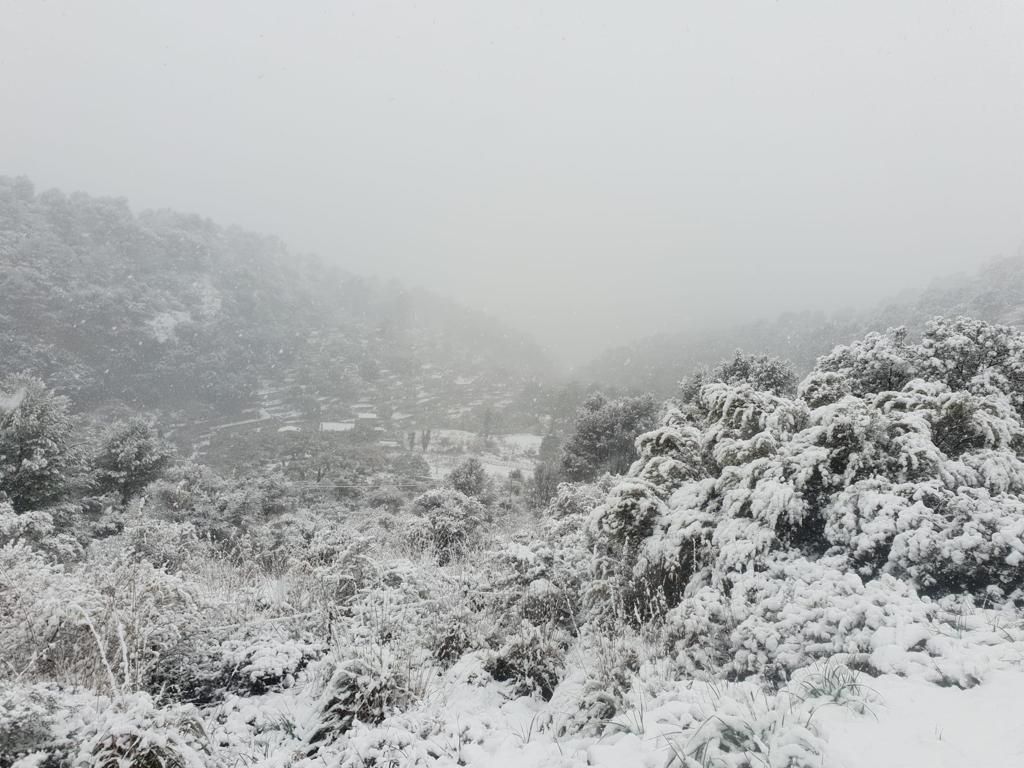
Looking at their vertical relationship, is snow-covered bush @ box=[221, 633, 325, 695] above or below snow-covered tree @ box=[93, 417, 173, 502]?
above

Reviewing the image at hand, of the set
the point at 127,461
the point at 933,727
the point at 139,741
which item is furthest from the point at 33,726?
the point at 127,461

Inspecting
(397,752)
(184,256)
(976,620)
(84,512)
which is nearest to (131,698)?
(397,752)

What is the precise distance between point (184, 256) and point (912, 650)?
417 ft

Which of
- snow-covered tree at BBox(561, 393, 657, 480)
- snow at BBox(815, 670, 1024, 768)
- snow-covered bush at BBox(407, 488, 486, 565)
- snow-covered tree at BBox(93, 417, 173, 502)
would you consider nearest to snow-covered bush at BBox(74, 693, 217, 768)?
snow at BBox(815, 670, 1024, 768)

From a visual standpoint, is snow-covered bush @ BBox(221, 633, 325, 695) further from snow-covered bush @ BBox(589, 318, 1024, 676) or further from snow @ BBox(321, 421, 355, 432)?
snow @ BBox(321, 421, 355, 432)

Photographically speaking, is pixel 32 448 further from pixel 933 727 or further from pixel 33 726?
pixel 933 727

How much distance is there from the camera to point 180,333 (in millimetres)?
84812

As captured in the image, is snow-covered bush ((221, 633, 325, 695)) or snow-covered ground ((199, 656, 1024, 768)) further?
snow-covered bush ((221, 633, 325, 695))

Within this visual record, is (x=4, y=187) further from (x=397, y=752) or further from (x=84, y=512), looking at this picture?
(x=397, y=752)

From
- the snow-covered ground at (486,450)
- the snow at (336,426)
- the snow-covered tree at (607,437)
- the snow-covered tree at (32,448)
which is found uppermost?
the snow-covered tree at (32,448)

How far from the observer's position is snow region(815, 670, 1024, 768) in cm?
150

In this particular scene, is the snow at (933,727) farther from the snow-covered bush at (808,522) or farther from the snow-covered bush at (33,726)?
the snow-covered bush at (33,726)

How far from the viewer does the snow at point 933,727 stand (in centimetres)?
150

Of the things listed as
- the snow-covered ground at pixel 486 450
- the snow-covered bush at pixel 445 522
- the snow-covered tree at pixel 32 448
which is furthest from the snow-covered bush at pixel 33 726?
the snow-covered ground at pixel 486 450
